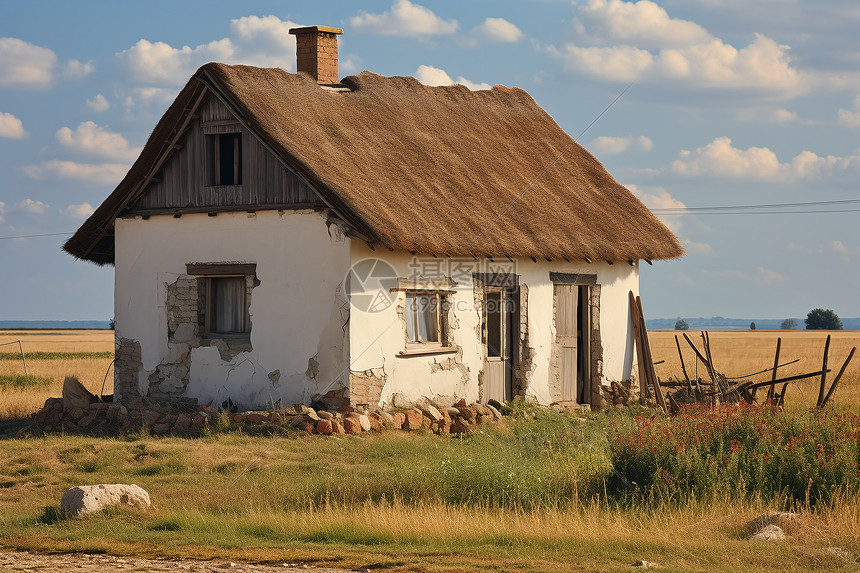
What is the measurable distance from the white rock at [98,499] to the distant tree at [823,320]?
Answer: 91.8 m

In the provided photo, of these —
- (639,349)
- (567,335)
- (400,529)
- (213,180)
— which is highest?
(213,180)

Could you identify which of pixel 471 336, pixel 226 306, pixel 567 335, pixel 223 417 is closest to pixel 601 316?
pixel 567 335

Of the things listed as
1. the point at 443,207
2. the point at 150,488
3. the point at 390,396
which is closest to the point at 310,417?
the point at 390,396

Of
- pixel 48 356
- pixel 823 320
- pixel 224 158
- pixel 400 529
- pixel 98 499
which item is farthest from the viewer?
pixel 823 320

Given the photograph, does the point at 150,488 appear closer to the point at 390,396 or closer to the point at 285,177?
the point at 390,396

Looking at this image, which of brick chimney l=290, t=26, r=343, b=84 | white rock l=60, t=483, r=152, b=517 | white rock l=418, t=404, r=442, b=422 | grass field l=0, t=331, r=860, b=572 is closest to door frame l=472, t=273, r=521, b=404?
white rock l=418, t=404, r=442, b=422

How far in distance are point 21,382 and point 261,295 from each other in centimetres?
938

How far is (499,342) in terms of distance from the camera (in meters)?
15.5

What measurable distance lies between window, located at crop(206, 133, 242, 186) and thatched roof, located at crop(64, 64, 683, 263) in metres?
0.60

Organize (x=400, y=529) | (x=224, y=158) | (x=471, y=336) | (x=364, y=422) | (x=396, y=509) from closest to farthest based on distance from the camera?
(x=400, y=529), (x=396, y=509), (x=364, y=422), (x=224, y=158), (x=471, y=336)

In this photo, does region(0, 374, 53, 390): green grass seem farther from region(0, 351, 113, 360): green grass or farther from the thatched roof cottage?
region(0, 351, 113, 360): green grass

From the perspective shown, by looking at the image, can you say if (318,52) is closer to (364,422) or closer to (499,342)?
(499,342)

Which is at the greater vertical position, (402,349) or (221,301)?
(221,301)

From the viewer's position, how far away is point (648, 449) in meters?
9.38
